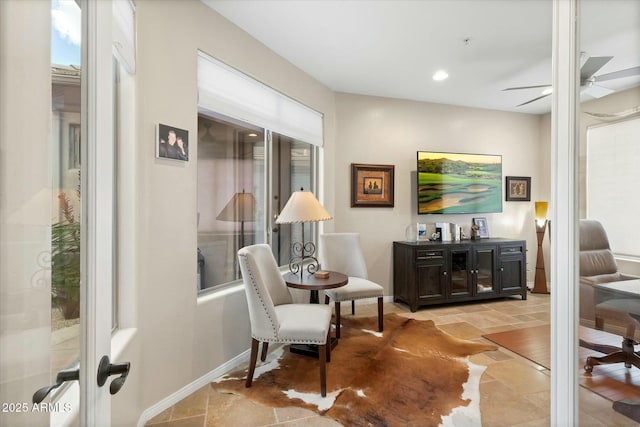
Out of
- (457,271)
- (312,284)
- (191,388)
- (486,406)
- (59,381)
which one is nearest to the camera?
(59,381)

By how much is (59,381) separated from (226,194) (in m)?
2.21

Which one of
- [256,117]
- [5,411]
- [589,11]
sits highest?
[256,117]

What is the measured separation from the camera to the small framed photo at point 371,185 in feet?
14.3

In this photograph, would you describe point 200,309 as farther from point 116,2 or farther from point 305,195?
point 116,2

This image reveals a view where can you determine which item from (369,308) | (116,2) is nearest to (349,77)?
(116,2)

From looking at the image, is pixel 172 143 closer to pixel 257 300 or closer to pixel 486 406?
pixel 257 300

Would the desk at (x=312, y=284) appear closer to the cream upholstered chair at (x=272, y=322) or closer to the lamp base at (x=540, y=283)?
the cream upholstered chair at (x=272, y=322)

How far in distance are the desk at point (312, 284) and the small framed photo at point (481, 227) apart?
2900 mm

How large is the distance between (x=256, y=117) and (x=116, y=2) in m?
1.48

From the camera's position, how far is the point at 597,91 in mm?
1040

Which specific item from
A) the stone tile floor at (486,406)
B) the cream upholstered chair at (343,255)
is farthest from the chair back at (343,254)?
the stone tile floor at (486,406)

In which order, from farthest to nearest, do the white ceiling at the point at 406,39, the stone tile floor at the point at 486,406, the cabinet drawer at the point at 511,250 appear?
the cabinet drawer at the point at 511,250
the white ceiling at the point at 406,39
the stone tile floor at the point at 486,406

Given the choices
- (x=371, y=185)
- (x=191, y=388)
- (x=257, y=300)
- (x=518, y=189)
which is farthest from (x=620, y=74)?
(x=518, y=189)

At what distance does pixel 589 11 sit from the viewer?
0.95 meters
